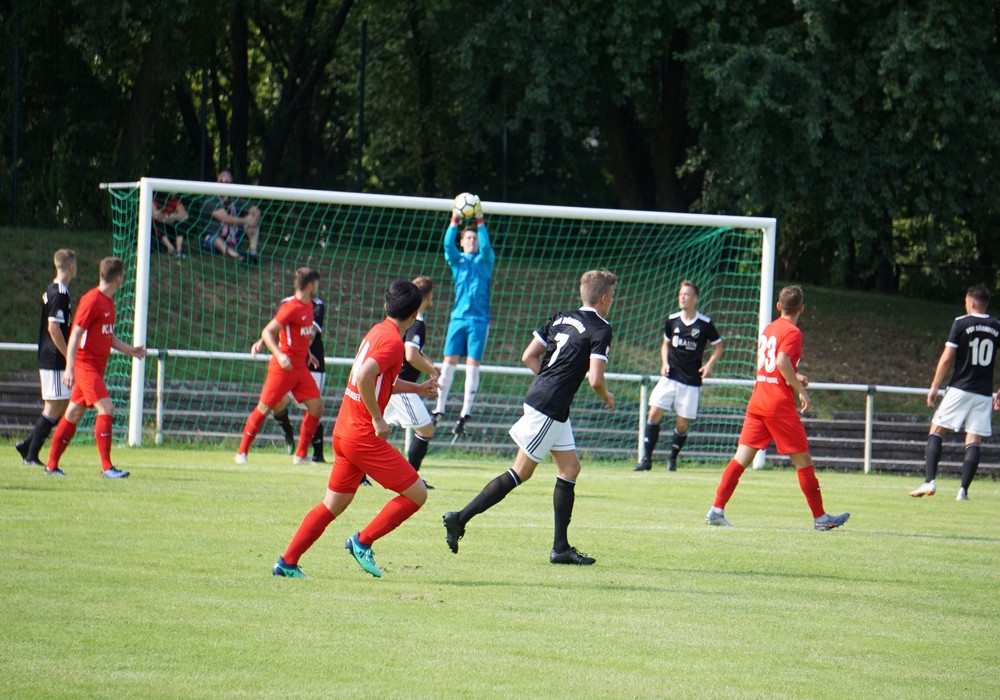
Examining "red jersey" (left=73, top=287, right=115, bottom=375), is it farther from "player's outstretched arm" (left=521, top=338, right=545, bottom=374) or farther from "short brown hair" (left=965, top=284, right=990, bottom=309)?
"short brown hair" (left=965, top=284, right=990, bottom=309)

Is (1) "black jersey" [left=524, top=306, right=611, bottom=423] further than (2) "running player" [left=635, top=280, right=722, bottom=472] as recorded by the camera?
No

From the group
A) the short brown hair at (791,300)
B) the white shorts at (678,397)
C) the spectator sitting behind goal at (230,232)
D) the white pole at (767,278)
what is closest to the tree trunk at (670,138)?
the white pole at (767,278)

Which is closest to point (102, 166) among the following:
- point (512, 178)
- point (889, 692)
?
point (512, 178)

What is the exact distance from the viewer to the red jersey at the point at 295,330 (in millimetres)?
11945

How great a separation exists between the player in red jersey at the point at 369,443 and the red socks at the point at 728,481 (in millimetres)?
3378

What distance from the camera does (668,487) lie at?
12.6 metres

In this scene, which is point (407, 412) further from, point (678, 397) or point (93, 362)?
point (678, 397)

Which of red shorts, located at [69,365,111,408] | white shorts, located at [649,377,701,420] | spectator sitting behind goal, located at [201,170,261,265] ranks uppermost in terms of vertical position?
spectator sitting behind goal, located at [201,170,261,265]

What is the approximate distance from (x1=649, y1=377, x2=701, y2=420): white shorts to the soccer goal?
66 cm

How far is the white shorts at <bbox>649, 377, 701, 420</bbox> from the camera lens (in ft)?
47.4

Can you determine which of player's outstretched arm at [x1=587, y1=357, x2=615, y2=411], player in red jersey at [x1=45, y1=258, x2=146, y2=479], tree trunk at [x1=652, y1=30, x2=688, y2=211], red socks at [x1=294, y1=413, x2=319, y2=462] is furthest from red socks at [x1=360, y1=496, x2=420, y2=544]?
tree trunk at [x1=652, y1=30, x2=688, y2=211]

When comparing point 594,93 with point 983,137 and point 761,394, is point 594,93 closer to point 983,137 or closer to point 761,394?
point 983,137

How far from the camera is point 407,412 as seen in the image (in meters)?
11.0

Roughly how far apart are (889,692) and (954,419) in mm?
8258
